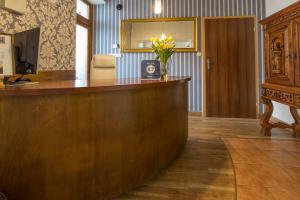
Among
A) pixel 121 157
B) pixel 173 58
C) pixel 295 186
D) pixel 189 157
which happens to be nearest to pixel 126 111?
pixel 121 157

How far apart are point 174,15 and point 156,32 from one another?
52 cm

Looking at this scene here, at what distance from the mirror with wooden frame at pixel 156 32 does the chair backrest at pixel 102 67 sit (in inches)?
71.5

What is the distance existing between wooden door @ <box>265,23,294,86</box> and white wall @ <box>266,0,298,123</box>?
93 centimetres

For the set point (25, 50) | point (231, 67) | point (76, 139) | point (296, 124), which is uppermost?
point (231, 67)

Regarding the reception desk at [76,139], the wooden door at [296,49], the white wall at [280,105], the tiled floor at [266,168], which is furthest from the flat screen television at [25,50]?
the white wall at [280,105]

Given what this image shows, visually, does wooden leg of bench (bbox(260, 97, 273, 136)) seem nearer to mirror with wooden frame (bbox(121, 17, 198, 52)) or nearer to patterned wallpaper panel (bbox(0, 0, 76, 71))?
mirror with wooden frame (bbox(121, 17, 198, 52))

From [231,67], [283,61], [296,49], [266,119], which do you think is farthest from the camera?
[231,67]

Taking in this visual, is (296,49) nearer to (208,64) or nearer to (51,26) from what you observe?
(208,64)

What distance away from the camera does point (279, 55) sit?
288 centimetres

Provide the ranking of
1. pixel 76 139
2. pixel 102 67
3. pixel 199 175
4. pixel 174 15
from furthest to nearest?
pixel 174 15 → pixel 102 67 → pixel 199 175 → pixel 76 139

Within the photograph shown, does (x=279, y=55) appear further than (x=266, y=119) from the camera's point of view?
No

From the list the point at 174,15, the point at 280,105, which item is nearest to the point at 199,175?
the point at 280,105

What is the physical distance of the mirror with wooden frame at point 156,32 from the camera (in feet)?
16.4

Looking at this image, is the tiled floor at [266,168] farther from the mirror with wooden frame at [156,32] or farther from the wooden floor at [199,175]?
the mirror with wooden frame at [156,32]
